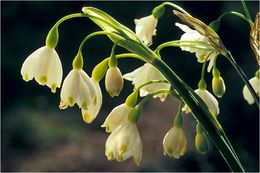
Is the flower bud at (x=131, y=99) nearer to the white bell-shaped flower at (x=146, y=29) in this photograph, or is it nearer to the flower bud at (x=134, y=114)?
the flower bud at (x=134, y=114)

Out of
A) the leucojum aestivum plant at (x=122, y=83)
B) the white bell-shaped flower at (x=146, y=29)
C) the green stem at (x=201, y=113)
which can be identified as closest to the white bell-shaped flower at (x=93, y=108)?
the leucojum aestivum plant at (x=122, y=83)

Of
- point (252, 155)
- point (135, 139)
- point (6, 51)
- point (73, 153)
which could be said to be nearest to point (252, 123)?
point (252, 155)

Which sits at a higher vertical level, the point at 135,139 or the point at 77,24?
the point at 135,139

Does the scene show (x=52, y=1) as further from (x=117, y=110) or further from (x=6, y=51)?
(x=117, y=110)

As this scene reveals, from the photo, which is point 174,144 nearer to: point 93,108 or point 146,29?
point 93,108

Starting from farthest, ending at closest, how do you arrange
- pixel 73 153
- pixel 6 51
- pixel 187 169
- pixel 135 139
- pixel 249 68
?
pixel 6 51 → pixel 249 68 → pixel 73 153 → pixel 187 169 → pixel 135 139

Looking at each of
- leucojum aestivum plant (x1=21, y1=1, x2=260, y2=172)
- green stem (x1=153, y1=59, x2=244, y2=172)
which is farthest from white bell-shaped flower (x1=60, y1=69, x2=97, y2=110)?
green stem (x1=153, y1=59, x2=244, y2=172)
